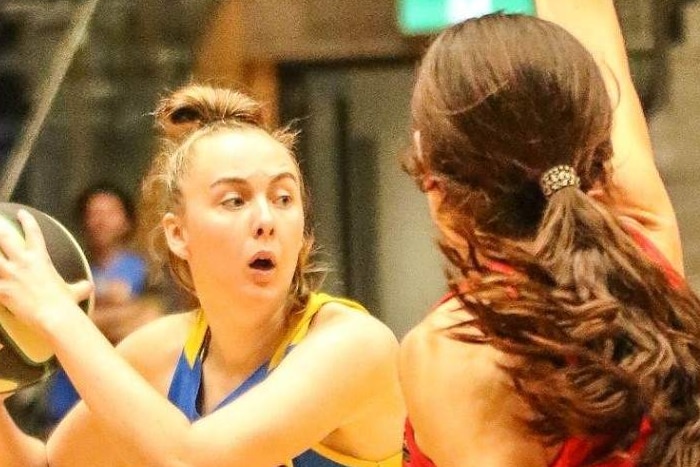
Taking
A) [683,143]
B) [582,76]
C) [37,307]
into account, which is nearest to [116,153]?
[683,143]

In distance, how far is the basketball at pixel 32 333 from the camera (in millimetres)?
1290

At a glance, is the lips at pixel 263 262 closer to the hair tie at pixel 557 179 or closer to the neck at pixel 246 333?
the neck at pixel 246 333

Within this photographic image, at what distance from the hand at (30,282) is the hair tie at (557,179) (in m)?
0.55

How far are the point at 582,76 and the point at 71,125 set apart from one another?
274 centimetres

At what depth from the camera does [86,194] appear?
10.7 ft

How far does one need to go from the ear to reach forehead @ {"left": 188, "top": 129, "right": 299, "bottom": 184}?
0.26 feet

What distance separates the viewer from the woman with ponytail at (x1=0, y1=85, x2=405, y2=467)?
124 cm

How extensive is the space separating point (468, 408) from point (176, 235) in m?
0.65

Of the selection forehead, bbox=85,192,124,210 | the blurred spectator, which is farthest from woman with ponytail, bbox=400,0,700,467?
forehead, bbox=85,192,124,210

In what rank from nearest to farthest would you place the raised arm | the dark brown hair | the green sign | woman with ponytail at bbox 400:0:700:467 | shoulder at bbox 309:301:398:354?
woman with ponytail at bbox 400:0:700:467, the raised arm, shoulder at bbox 309:301:398:354, the dark brown hair, the green sign

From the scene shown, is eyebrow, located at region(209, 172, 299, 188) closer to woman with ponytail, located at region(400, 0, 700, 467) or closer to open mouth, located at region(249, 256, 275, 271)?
open mouth, located at region(249, 256, 275, 271)

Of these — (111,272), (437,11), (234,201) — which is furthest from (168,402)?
(437,11)

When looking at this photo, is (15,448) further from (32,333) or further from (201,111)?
(201,111)

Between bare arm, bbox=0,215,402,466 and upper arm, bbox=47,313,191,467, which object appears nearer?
bare arm, bbox=0,215,402,466
